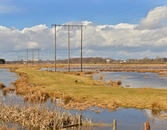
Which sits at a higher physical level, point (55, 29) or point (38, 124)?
point (55, 29)

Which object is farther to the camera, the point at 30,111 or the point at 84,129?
the point at 30,111

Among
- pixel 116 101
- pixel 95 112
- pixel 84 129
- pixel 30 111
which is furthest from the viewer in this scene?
pixel 116 101

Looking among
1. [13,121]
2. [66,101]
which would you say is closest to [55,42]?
[66,101]

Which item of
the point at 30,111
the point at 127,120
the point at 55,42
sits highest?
the point at 55,42

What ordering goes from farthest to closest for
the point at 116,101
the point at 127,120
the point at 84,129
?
the point at 116,101
the point at 127,120
the point at 84,129

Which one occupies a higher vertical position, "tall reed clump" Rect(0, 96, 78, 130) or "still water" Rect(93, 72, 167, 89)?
"tall reed clump" Rect(0, 96, 78, 130)

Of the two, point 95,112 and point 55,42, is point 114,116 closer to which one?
point 95,112

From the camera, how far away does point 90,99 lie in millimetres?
29422

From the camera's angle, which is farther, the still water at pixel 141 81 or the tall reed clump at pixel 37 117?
the still water at pixel 141 81

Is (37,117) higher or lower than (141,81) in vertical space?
higher

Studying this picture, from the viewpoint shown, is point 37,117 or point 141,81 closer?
point 37,117

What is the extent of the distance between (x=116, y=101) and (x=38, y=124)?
1321cm

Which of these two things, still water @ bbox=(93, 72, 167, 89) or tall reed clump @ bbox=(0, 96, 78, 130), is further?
still water @ bbox=(93, 72, 167, 89)

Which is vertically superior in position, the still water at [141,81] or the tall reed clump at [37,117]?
the tall reed clump at [37,117]
